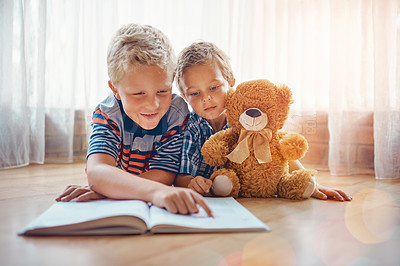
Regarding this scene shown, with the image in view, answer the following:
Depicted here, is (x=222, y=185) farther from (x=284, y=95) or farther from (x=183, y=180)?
(x=284, y=95)

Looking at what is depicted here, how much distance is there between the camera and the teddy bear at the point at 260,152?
98 cm

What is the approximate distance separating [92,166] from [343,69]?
1348 millimetres

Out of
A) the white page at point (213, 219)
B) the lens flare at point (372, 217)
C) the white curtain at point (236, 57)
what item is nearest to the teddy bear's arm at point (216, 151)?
the white page at point (213, 219)

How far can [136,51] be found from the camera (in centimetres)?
95

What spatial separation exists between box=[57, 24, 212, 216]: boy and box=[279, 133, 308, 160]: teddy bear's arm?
0.33m

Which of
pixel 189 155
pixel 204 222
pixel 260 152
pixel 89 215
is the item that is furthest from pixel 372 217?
pixel 89 215

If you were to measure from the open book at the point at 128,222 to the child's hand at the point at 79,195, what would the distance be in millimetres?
87

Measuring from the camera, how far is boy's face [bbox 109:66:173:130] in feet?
3.12

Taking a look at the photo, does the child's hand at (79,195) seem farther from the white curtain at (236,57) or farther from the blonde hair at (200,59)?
the white curtain at (236,57)

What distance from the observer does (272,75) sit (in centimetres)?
204

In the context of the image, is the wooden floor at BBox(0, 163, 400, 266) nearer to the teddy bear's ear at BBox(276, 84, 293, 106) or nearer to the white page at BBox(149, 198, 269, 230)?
the white page at BBox(149, 198, 269, 230)

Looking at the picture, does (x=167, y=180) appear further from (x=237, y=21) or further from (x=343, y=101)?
Answer: (x=237, y=21)

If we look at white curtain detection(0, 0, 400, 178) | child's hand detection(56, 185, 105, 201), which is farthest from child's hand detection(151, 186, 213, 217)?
white curtain detection(0, 0, 400, 178)

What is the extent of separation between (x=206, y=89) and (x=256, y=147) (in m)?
0.25
